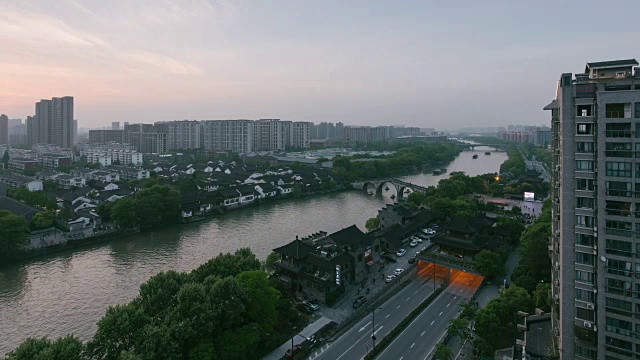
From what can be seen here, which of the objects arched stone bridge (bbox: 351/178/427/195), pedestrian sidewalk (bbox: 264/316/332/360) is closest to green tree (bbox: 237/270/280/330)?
pedestrian sidewalk (bbox: 264/316/332/360)

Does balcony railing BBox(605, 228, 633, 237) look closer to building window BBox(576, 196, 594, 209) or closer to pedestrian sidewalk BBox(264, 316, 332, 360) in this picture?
building window BBox(576, 196, 594, 209)

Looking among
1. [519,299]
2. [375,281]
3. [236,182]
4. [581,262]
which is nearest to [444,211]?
[375,281]

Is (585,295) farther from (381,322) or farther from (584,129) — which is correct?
(381,322)

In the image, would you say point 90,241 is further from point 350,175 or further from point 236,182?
point 350,175

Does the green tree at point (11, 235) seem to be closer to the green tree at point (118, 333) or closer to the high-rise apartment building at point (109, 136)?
the green tree at point (118, 333)

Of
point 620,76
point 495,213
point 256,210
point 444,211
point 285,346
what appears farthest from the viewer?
point 256,210

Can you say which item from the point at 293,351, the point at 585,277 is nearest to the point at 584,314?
the point at 585,277
